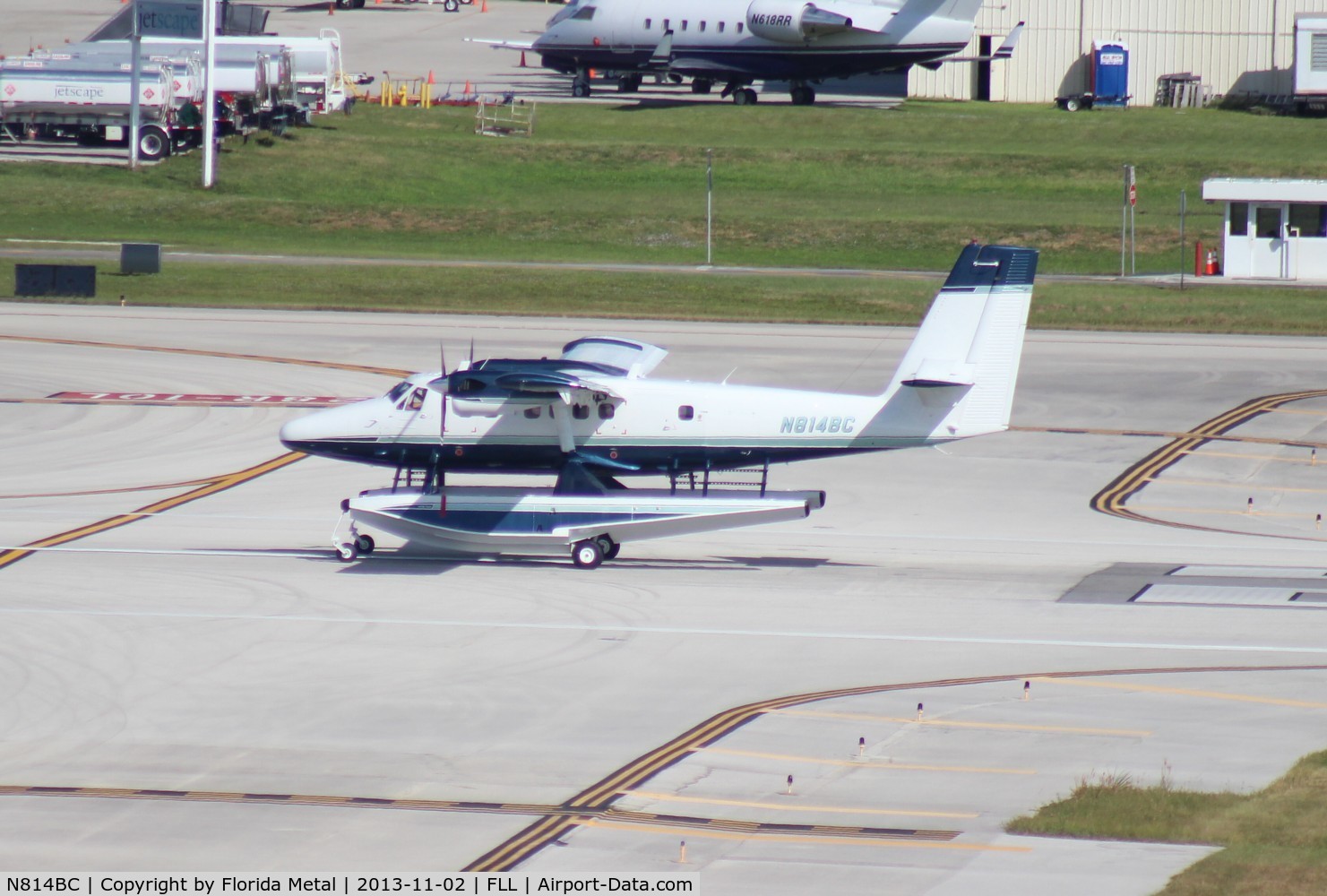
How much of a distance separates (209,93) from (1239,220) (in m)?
38.0

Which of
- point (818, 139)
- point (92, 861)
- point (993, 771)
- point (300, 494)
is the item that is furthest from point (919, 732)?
point (818, 139)

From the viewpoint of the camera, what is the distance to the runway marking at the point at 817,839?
13.9 metres

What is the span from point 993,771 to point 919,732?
1349 millimetres

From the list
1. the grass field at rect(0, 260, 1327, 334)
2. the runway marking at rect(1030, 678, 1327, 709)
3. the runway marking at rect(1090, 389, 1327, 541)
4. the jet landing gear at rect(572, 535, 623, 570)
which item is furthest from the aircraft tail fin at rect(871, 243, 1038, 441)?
the grass field at rect(0, 260, 1327, 334)

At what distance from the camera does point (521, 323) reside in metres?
47.2

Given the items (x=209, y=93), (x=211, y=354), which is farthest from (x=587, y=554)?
(x=209, y=93)

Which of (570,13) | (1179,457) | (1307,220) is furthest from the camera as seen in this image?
(570,13)

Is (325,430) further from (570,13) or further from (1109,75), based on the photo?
(1109,75)

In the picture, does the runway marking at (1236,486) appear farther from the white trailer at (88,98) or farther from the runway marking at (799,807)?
the white trailer at (88,98)

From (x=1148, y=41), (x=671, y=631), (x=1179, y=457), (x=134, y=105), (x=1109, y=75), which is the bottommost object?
(x=671, y=631)

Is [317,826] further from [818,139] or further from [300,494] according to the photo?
[818,139]

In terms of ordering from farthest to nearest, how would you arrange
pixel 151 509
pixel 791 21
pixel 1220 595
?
1. pixel 791 21
2. pixel 151 509
3. pixel 1220 595

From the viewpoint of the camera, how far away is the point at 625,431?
25359 millimetres

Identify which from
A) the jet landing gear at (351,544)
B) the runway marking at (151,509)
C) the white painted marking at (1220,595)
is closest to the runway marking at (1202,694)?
the white painted marking at (1220,595)
